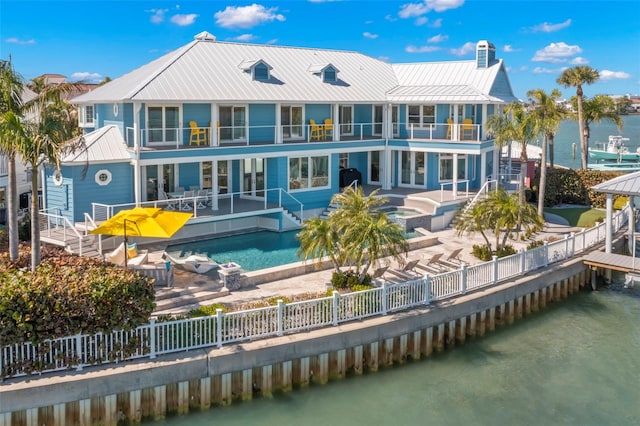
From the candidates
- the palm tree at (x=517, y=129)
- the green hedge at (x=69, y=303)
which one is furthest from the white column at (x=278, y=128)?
the green hedge at (x=69, y=303)

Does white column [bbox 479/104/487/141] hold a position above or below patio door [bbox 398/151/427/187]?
Answer: above

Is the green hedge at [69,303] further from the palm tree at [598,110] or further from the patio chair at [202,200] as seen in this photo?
the palm tree at [598,110]

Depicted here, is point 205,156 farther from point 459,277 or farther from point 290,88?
point 459,277

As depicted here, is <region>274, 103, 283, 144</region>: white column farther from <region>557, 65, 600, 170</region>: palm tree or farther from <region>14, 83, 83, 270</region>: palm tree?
<region>557, 65, 600, 170</region>: palm tree

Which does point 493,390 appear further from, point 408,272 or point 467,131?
point 467,131

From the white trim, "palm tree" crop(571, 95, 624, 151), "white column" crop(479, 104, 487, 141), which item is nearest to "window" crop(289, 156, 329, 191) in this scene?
"white column" crop(479, 104, 487, 141)

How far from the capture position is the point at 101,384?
14172 millimetres

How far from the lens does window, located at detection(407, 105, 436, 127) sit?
36.0 m

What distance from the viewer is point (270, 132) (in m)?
31.6

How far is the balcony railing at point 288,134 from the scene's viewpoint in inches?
1098

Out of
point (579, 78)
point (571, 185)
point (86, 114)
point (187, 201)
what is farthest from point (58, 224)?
point (579, 78)

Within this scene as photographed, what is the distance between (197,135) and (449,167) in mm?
15333

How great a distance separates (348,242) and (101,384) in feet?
25.8

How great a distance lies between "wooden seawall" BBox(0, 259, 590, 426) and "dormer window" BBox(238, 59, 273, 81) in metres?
16.9
